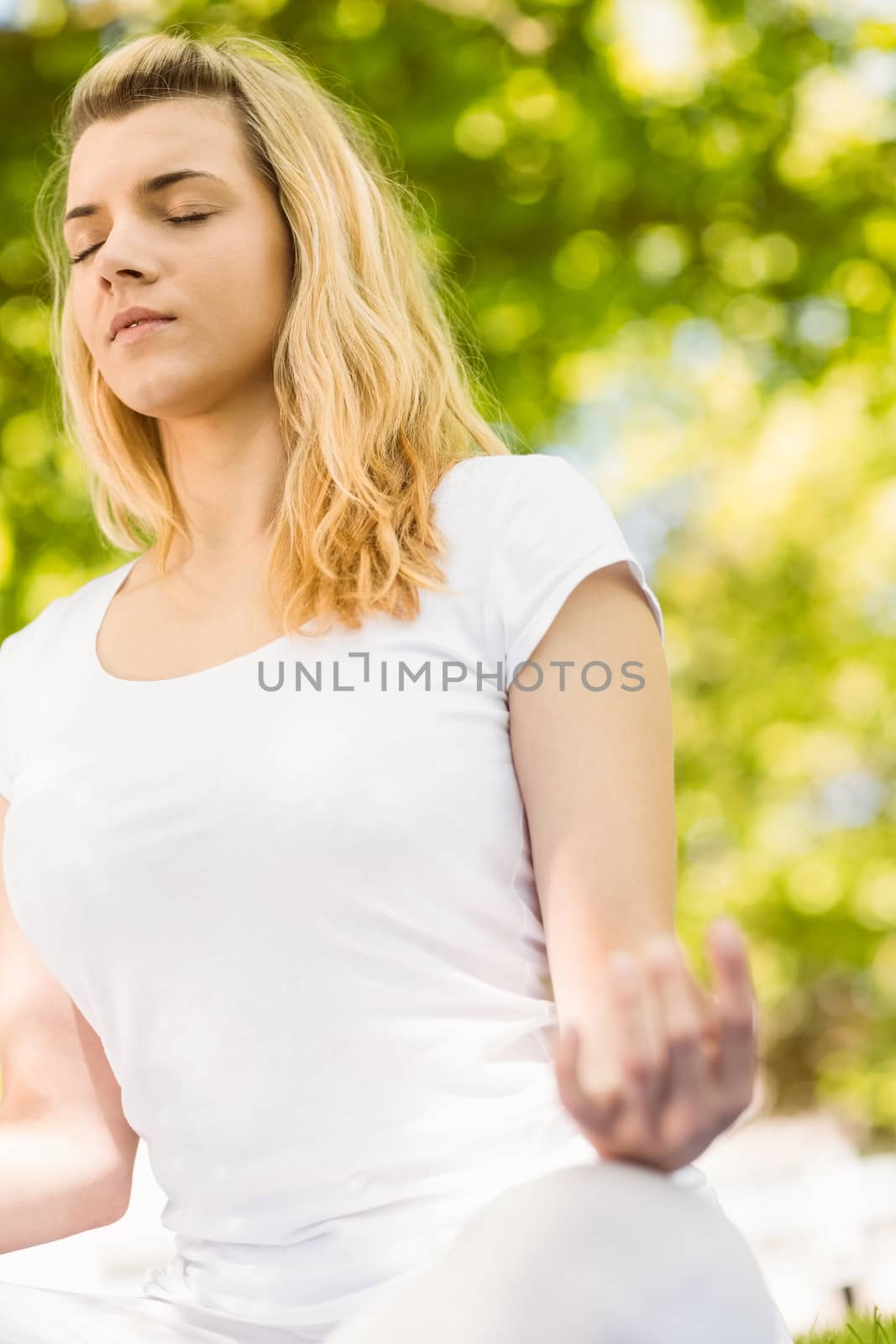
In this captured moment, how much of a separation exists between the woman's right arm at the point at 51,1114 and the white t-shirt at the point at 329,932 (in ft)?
0.53

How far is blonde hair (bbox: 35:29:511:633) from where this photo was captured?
5.45ft

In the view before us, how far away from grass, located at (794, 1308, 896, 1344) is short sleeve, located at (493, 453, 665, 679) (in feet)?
3.77

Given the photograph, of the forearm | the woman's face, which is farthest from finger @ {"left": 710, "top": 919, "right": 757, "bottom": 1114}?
the woman's face

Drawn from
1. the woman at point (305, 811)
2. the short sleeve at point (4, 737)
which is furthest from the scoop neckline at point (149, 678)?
the short sleeve at point (4, 737)

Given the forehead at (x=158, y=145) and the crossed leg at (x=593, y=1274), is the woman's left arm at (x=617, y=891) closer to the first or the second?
the crossed leg at (x=593, y=1274)

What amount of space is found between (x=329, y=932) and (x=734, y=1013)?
1.86ft

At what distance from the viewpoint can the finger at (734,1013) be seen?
929mm

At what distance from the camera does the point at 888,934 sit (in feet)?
32.1

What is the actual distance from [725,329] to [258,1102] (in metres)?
4.21

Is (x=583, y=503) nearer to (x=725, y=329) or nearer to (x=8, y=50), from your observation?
(x=8, y=50)

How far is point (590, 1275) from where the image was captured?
3.34 ft

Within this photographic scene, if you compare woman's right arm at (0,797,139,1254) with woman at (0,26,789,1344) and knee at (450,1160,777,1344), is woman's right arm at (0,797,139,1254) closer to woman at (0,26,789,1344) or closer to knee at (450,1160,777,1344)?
woman at (0,26,789,1344)

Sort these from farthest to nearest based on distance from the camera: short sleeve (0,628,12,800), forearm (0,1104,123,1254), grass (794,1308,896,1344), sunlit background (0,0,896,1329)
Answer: sunlit background (0,0,896,1329), grass (794,1308,896,1344), short sleeve (0,628,12,800), forearm (0,1104,123,1254)

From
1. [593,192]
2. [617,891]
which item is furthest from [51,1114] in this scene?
[593,192]
